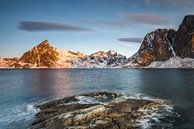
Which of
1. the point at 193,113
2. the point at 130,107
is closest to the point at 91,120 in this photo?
the point at 130,107

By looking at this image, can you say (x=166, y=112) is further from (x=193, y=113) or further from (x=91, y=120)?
(x=91, y=120)

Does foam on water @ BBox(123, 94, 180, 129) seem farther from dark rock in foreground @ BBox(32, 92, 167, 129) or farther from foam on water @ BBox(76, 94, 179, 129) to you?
dark rock in foreground @ BBox(32, 92, 167, 129)

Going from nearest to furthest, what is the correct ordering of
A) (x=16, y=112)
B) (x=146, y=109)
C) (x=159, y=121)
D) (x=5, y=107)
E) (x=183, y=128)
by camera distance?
(x=183, y=128) → (x=159, y=121) → (x=146, y=109) → (x=16, y=112) → (x=5, y=107)

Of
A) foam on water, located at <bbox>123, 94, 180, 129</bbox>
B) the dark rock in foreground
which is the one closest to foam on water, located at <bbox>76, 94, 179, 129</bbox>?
foam on water, located at <bbox>123, 94, 180, 129</bbox>

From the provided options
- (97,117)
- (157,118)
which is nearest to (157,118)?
(157,118)

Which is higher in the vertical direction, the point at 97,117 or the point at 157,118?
the point at 97,117

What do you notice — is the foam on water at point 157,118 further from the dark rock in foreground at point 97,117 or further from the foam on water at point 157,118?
the dark rock in foreground at point 97,117

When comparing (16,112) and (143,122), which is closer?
(143,122)

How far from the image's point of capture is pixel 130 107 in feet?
133

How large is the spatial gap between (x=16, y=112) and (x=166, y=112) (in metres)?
27.2

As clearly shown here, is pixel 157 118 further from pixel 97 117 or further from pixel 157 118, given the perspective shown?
pixel 97 117

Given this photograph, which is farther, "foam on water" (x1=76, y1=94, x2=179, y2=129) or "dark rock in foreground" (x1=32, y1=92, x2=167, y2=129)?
"foam on water" (x1=76, y1=94, x2=179, y2=129)

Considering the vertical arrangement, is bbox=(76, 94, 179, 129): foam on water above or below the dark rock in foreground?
below

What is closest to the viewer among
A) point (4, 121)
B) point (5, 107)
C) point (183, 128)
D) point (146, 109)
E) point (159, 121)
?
point (183, 128)
